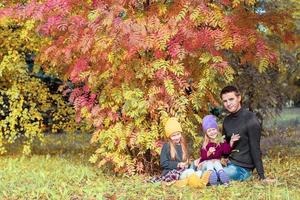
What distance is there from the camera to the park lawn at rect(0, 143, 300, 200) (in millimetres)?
6238

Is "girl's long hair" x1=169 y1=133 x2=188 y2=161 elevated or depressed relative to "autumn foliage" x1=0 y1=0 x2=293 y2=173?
depressed

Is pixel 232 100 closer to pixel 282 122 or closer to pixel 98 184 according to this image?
pixel 98 184

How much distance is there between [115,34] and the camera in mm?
7180

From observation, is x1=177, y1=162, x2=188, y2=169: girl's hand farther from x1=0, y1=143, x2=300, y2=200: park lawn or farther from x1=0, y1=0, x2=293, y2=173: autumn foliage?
x1=0, y1=0, x2=293, y2=173: autumn foliage

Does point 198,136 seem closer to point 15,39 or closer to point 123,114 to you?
point 123,114

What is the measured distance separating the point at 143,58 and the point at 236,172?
2.03 m

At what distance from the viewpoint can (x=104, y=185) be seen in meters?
7.14

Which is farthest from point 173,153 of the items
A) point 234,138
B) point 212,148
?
point 234,138

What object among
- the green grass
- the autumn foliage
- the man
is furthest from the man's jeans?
the autumn foliage

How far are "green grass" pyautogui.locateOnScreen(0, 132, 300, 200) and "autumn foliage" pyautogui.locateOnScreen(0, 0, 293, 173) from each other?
679 mm

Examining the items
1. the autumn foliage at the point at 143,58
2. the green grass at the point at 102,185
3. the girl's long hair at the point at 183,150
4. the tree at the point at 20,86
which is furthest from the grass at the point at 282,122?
the girl's long hair at the point at 183,150

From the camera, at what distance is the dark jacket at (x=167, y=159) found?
7305 mm

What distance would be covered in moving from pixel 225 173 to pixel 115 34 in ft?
7.42

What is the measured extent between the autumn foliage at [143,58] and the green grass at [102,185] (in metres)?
0.68
